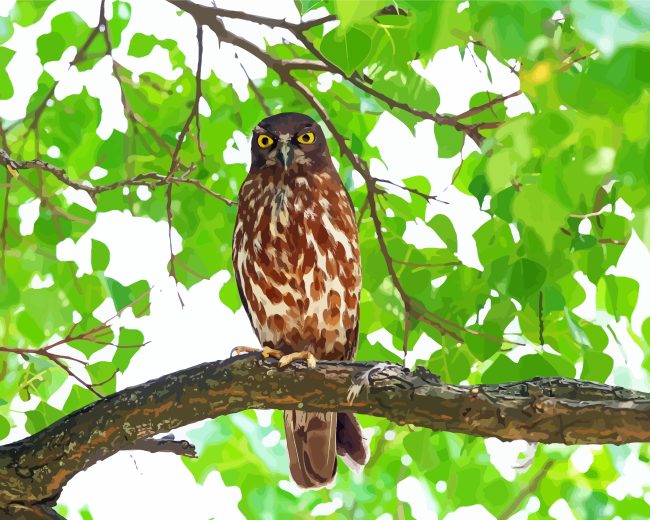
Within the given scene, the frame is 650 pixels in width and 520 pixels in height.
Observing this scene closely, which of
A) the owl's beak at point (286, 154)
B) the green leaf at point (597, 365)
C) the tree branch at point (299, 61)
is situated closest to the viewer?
the green leaf at point (597, 365)

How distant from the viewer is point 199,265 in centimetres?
534

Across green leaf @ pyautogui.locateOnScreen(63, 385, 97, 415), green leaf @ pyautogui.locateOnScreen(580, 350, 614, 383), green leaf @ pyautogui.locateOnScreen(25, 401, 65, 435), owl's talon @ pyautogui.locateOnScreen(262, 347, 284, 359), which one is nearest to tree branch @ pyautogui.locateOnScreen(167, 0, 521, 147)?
green leaf @ pyautogui.locateOnScreen(580, 350, 614, 383)

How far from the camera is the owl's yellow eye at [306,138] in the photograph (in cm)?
469

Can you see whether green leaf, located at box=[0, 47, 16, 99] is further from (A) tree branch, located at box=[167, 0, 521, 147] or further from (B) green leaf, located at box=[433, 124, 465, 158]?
(B) green leaf, located at box=[433, 124, 465, 158]

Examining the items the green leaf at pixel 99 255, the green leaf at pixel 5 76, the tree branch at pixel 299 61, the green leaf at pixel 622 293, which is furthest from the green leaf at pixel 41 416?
the green leaf at pixel 622 293

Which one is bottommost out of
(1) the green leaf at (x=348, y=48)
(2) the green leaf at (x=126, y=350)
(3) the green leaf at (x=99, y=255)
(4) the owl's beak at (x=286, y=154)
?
(1) the green leaf at (x=348, y=48)

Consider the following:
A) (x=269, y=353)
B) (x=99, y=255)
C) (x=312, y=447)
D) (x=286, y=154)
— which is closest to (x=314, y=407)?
(x=269, y=353)

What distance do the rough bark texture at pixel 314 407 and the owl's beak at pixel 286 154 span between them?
47.4 inches

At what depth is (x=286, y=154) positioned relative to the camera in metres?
4.58

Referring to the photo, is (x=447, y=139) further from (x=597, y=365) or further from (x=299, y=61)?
(x=597, y=365)

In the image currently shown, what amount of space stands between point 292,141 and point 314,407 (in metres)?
1.56

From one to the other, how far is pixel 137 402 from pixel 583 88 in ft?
7.28

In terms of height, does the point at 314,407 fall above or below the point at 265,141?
below

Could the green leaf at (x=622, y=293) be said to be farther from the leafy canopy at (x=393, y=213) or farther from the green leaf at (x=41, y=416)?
the green leaf at (x=41, y=416)
